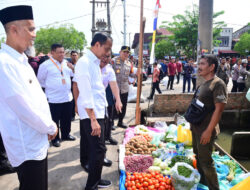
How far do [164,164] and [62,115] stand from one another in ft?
7.83

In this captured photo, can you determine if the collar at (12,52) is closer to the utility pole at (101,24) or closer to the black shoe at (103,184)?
the black shoe at (103,184)

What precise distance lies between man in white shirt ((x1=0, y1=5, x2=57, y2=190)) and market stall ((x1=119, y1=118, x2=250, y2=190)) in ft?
5.58

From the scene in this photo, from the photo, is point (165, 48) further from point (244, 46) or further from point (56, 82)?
point (56, 82)

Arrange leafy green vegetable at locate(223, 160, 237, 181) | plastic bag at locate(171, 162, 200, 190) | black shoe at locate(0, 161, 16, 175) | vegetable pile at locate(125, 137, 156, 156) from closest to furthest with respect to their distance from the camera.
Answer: plastic bag at locate(171, 162, 200, 190), black shoe at locate(0, 161, 16, 175), leafy green vegetable at locate(223, 160, 237, 181), vegetable pile at locate(125, 137, 156, 156)

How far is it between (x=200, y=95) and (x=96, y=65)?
55.5 inches

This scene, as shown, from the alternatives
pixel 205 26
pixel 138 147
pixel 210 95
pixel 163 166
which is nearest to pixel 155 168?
pixel 163 166

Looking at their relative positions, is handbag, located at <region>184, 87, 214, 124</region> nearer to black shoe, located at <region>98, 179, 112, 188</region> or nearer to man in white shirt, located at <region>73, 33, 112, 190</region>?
man in white shirt, located at <region>73, 33, 112, 190</region>

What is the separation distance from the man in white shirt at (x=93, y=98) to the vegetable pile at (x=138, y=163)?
92 centimetres

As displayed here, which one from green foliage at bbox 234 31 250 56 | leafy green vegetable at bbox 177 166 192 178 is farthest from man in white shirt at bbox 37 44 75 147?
green foliage at bbox 234 31 250 56

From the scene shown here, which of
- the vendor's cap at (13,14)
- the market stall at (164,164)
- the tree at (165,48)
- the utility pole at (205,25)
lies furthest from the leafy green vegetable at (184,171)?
the tree at (165,48)

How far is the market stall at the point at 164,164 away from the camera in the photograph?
2.78 metres

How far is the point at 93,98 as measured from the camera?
243 cm

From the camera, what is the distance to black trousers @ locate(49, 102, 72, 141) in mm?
4090

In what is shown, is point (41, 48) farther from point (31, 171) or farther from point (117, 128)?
point (31, 171)
